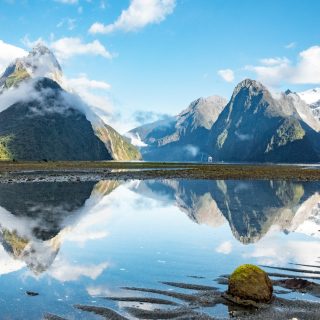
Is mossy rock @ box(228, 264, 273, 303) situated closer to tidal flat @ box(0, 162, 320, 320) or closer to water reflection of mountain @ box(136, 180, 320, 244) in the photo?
tidal flat @ box(0, 162, 320, 320)

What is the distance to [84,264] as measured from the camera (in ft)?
75.6

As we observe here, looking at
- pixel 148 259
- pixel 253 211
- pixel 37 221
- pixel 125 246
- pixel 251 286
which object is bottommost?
pixel 251 286

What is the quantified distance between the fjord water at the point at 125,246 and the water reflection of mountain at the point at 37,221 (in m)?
0.07

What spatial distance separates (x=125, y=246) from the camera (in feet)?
93.0

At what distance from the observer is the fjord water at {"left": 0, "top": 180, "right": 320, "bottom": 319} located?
59.4 feet

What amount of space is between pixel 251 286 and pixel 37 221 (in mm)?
24662

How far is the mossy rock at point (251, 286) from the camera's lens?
16.6 m

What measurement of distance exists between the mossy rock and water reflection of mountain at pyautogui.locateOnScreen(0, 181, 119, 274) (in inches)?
396

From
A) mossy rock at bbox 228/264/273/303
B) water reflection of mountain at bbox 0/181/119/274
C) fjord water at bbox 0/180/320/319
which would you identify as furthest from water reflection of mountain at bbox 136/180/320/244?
mossy rock at bbox 228/264/273/303

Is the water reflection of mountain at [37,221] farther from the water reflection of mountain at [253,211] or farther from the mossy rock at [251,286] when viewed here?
the water reflection of mountain at [253,211]

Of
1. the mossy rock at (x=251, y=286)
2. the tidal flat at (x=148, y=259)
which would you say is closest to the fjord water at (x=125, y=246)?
the tidal flat at (x=148, y=259)

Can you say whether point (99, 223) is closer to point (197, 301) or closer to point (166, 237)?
point (166, 237)

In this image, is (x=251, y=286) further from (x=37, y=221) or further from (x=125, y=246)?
(x=37, y=221)

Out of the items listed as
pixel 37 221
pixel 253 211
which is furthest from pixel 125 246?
pixel 253 211
